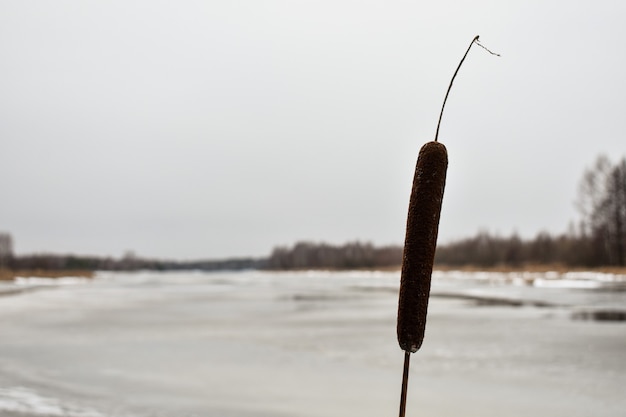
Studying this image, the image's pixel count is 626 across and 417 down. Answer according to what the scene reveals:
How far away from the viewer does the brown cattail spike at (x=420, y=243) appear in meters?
1.76

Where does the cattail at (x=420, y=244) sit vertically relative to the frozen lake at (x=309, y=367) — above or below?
above

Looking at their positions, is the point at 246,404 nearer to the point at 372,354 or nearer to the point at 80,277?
the point at 372,354

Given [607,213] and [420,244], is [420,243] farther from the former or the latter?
[607,213]

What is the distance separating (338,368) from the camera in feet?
38.2

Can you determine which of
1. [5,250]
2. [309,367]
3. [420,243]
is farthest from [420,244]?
[5,250]

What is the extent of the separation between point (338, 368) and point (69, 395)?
4708 millimetres

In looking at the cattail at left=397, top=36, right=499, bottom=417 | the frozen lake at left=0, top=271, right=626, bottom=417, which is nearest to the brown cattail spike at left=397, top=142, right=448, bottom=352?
the cattail at left=397, top=36, right=499, bottom=417

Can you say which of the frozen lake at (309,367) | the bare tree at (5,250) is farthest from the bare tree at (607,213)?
Answer: the bare tree at (5,250)

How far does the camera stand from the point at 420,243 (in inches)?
69.4

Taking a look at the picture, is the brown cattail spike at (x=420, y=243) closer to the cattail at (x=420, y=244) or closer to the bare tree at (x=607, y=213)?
the cattail at (x=420, y=244)

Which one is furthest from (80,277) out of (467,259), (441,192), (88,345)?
(441,192)

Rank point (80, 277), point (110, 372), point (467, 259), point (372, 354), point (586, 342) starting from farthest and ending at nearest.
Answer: point (467, 259), point (80, 277), point (586, 342), point (372, 354), point (110, 372)

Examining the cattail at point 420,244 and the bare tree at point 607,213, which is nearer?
the cattail at point 420,244

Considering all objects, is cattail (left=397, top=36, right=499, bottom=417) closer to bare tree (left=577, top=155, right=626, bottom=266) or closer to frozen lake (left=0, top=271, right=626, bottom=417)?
frozen lake (left=0, top=271, right=626, bottom=417)
